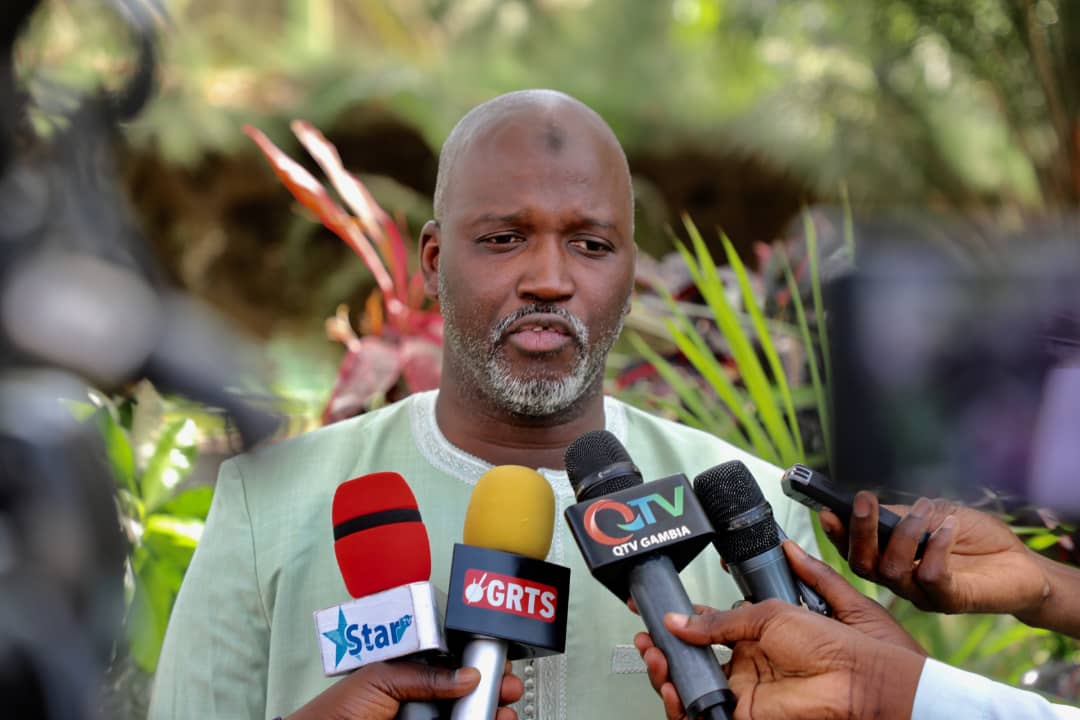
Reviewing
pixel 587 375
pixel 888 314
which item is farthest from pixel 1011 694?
pixel 888 314

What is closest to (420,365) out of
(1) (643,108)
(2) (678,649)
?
(2) (678,649)

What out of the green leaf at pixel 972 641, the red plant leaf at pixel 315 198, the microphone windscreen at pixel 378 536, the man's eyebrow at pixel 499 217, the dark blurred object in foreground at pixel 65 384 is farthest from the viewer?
the red plant leaf at pixel 315 198

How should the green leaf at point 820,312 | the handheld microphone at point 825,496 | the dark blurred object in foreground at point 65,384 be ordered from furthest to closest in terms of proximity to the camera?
the green leaf at point 820,312
the handheld microphone at point 825,496
the dark blurred object in foreground at point 65,384

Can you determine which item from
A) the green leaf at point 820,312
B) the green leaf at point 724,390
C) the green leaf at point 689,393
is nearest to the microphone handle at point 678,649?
the green leaf at point 820,312

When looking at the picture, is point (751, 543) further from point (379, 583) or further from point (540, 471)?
point (540, 471)

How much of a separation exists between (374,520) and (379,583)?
96 millimetres

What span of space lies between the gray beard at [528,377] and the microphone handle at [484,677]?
30.7 inches

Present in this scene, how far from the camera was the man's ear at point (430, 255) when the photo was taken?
2371 millimetres

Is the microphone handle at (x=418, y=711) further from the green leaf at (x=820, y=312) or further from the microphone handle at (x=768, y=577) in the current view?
the green leaf at (x=820, y=312)

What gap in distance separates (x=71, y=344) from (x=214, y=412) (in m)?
0.10

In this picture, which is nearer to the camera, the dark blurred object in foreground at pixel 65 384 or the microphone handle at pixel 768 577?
the dark blurred object in foreground at pixel 65 384

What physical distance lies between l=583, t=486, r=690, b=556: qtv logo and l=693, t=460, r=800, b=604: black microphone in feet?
0.33

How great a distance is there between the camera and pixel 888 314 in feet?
8.66

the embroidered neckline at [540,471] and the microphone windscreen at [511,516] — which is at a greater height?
the microphone windscreen at [511,516]
